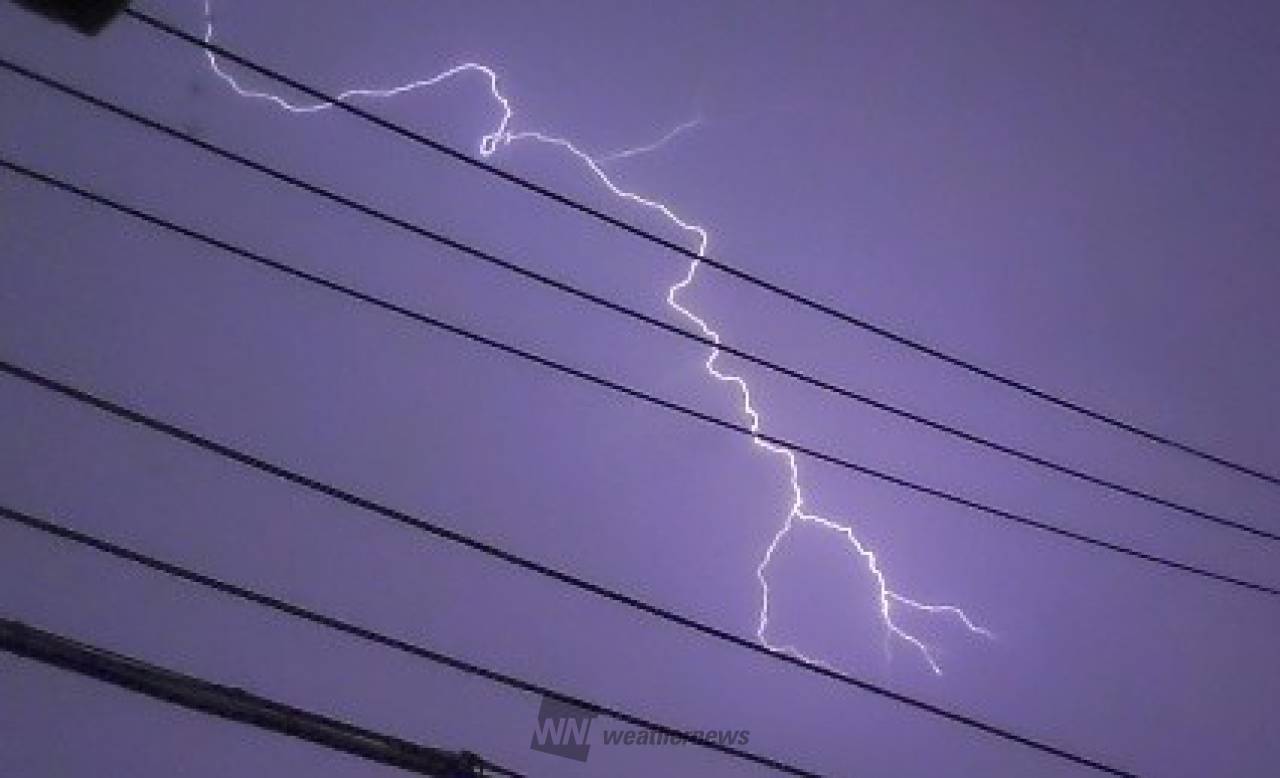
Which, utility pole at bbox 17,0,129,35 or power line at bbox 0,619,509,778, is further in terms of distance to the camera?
power line at bbox 0,619,509,778

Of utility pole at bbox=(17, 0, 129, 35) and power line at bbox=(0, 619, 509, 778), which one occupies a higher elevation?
utility pole at bbox=(17, 0, 129, 35)

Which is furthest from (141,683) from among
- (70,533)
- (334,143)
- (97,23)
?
(334,143)

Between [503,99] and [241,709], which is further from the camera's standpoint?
[503,99]

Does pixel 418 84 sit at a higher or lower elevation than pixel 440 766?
higher

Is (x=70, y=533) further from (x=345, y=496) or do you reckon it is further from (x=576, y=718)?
(x=576, y=718)

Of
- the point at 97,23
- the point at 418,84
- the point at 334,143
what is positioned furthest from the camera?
the point at 418,84

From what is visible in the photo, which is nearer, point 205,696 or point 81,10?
point 81,10

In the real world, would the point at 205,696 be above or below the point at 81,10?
below

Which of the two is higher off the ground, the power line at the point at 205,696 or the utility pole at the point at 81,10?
the utility pole at the point at 81,10
